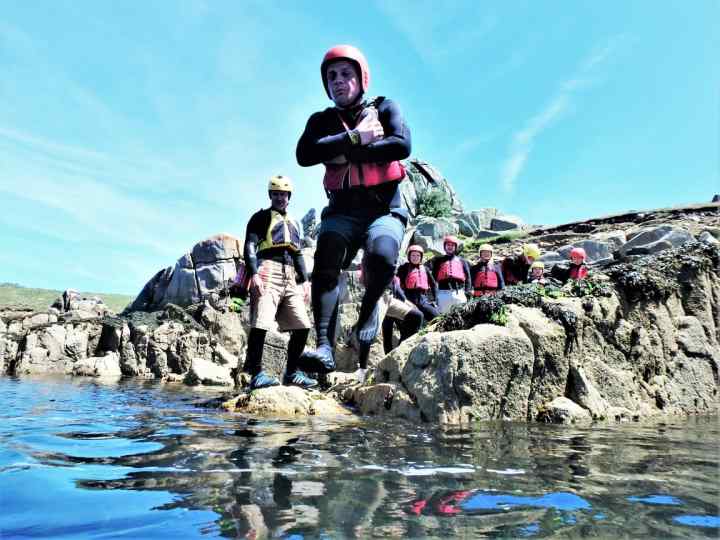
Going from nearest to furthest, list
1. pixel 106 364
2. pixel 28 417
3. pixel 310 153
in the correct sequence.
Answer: pixel 28 417 → pixel 310 153 → pixel 106 364

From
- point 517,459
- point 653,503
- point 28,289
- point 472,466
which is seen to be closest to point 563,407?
point 517,459

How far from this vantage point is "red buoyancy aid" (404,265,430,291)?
8453mm

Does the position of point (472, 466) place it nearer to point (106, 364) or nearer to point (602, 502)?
point (602, 502)

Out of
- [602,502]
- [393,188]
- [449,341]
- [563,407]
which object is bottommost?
[602,502]

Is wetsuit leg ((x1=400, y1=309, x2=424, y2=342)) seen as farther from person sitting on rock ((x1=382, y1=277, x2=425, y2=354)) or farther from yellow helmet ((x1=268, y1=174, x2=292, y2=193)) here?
yellow helmet ((x1=268, y1=174, x2=292, y2=193))

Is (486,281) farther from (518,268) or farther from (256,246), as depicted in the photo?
(256,246)

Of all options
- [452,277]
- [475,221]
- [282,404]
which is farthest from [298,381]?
[475,221]

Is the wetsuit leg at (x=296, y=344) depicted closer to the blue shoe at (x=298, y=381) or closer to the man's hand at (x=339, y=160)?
the blue shoe at (x=298, y=381)

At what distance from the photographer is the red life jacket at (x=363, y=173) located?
13.9 feet

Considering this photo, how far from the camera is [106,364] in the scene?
1256 cm

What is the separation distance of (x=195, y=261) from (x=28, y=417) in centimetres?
2259

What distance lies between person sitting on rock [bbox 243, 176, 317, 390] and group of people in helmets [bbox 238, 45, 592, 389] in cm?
1

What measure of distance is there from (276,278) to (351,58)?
230 cm

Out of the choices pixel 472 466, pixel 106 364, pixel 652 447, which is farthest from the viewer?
pixel 106 364
